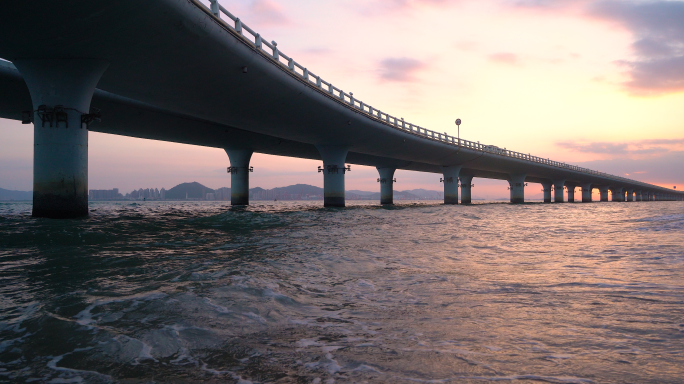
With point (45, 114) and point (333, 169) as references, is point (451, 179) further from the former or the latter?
point (45, 114)

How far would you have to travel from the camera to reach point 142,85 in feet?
83.5

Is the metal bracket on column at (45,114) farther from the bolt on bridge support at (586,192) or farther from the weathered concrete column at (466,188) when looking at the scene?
the bolt on bridge support at (586,192)

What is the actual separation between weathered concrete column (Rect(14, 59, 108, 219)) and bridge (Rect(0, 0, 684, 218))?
2.0 inches

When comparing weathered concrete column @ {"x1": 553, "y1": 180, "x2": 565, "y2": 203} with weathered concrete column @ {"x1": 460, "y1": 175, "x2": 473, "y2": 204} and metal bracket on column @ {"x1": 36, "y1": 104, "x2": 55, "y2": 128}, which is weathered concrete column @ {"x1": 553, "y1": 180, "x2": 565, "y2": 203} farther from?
metal bracket on column @ {"x1": 36, "y1": 104, "x2": 55, "y2": 128}

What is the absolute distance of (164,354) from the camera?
3.94 metres

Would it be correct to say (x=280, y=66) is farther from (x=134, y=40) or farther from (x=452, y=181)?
(x=452, y=181)

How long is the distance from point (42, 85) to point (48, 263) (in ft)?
51.8

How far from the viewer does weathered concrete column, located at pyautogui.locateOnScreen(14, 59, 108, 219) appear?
1939 cm

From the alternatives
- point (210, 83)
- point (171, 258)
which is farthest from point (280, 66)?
point (171, 258)

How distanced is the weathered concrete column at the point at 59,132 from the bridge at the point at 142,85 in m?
0.05

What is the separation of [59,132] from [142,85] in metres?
7.24

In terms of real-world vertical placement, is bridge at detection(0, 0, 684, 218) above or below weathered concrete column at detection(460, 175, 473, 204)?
above

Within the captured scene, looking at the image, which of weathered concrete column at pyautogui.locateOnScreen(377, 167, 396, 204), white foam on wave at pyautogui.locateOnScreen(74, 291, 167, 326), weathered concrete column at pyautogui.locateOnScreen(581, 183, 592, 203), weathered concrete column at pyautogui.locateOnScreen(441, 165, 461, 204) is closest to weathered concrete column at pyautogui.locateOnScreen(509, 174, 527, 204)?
weathered concrete column at pyautogui.locateOnScreen(441, 165, 461, 204)

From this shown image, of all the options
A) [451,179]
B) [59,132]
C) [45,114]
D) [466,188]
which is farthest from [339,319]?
[466,188]
